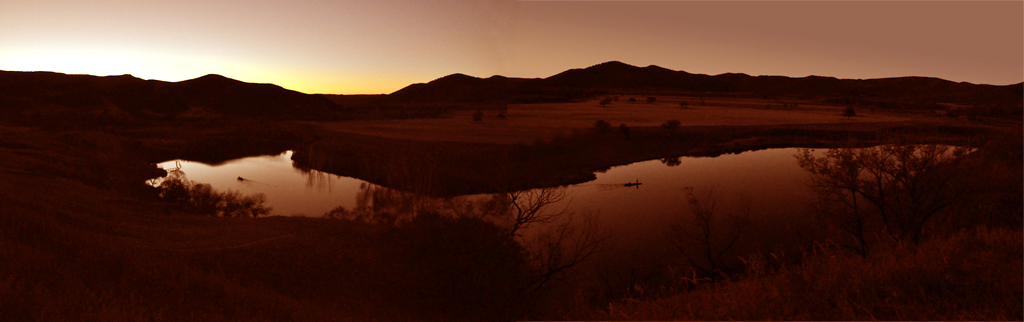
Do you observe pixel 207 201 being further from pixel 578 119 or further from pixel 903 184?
pixel 578 119

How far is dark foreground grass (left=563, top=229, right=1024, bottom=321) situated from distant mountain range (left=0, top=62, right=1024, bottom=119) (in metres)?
74.3

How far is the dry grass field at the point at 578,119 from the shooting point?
170 ft

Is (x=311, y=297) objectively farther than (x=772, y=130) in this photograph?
No

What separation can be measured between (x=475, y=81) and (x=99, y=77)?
76.9 m

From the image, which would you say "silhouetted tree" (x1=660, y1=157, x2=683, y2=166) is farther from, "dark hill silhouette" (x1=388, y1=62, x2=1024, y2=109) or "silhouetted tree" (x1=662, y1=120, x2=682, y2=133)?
"dark hill silhouette" (x1=388, y1=62, x2=1024, y2=109)

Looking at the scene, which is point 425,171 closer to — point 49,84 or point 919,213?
point 919,213

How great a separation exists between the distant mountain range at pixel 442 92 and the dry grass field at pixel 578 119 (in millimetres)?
12512

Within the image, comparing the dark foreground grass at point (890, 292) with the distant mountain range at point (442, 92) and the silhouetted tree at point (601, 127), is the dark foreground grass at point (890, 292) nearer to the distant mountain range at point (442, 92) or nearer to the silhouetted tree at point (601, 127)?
the silhouetted tree at point (601, 127)

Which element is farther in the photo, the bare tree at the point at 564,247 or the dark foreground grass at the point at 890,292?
the bare tree at the point at 564,247

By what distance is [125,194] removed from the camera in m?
27.8

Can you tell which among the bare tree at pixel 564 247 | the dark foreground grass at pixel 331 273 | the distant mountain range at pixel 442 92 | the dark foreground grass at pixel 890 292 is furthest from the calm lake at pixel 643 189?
the distant mountain range at pixel 442 92

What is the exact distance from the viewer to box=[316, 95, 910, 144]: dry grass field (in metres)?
51.8

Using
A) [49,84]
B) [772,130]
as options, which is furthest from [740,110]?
[49,84]

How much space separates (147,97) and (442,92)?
182ft
